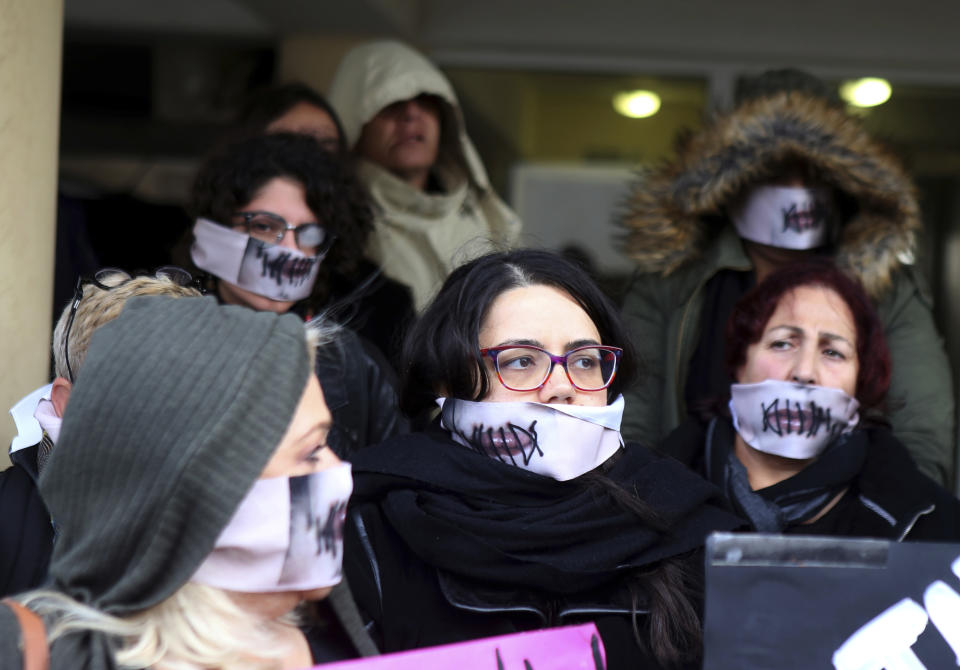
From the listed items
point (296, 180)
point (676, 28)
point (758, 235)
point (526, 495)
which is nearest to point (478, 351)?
point (526, 495)

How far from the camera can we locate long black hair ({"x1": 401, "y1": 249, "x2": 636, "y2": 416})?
2742 mm

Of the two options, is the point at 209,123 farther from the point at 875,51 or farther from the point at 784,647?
the point at 784,647

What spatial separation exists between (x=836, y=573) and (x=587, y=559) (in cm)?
55

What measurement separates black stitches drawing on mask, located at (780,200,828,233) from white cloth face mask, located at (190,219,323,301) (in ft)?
5.04

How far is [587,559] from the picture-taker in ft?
8.16

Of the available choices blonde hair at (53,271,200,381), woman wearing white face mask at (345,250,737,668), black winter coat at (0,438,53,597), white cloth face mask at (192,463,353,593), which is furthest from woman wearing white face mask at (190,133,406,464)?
white cloth face mask at (192,463,353,593)

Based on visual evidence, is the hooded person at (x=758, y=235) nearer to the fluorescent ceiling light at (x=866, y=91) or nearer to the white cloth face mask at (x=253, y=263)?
the white cloth face mask at (x=253, y=263)

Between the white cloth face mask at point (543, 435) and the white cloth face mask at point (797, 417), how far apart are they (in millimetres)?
749

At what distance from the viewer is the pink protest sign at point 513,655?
186 cm

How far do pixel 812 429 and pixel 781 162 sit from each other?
123 centimetres

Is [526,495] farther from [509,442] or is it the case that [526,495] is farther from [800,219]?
[800,219]

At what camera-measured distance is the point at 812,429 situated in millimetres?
3244

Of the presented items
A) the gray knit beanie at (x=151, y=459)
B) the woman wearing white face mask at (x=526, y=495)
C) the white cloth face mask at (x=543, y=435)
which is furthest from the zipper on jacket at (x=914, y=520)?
the gray knit beanie at (x=151, y=459)

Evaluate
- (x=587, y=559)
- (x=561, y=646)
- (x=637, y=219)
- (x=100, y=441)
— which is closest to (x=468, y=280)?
(x=587, y=559)
